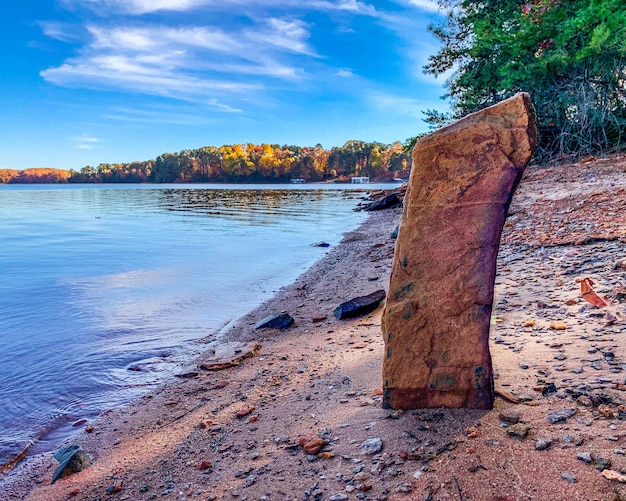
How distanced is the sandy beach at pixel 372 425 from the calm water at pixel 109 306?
0.59m

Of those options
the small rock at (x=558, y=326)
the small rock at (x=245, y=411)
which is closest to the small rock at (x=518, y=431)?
the small rock at (x=558, y=326)

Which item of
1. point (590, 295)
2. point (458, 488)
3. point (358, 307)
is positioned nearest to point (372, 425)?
point (458, 488)

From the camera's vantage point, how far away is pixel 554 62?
616 inches

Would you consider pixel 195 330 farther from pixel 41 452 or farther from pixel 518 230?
pixel 518 230

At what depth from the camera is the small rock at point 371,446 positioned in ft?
7.80

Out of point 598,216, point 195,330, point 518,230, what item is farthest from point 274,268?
point 598,216

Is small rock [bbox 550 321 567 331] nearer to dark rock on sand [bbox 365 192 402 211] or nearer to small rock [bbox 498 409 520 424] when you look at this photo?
small rock [bbox 498 409 520 424]

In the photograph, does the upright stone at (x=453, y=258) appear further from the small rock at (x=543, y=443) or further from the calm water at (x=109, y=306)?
the calm water at (x=109, y=306)

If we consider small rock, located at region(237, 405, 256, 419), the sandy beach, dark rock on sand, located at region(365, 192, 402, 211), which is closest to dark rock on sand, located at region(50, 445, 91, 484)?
the sandy beach

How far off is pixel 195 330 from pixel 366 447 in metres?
4.56

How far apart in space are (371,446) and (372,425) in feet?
0.71

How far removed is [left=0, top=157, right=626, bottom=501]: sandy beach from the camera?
81.7 inches

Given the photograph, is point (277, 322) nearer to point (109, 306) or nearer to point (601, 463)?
point (109, 306)

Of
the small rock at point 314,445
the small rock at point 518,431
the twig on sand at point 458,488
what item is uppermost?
the small rock at point 518,431
